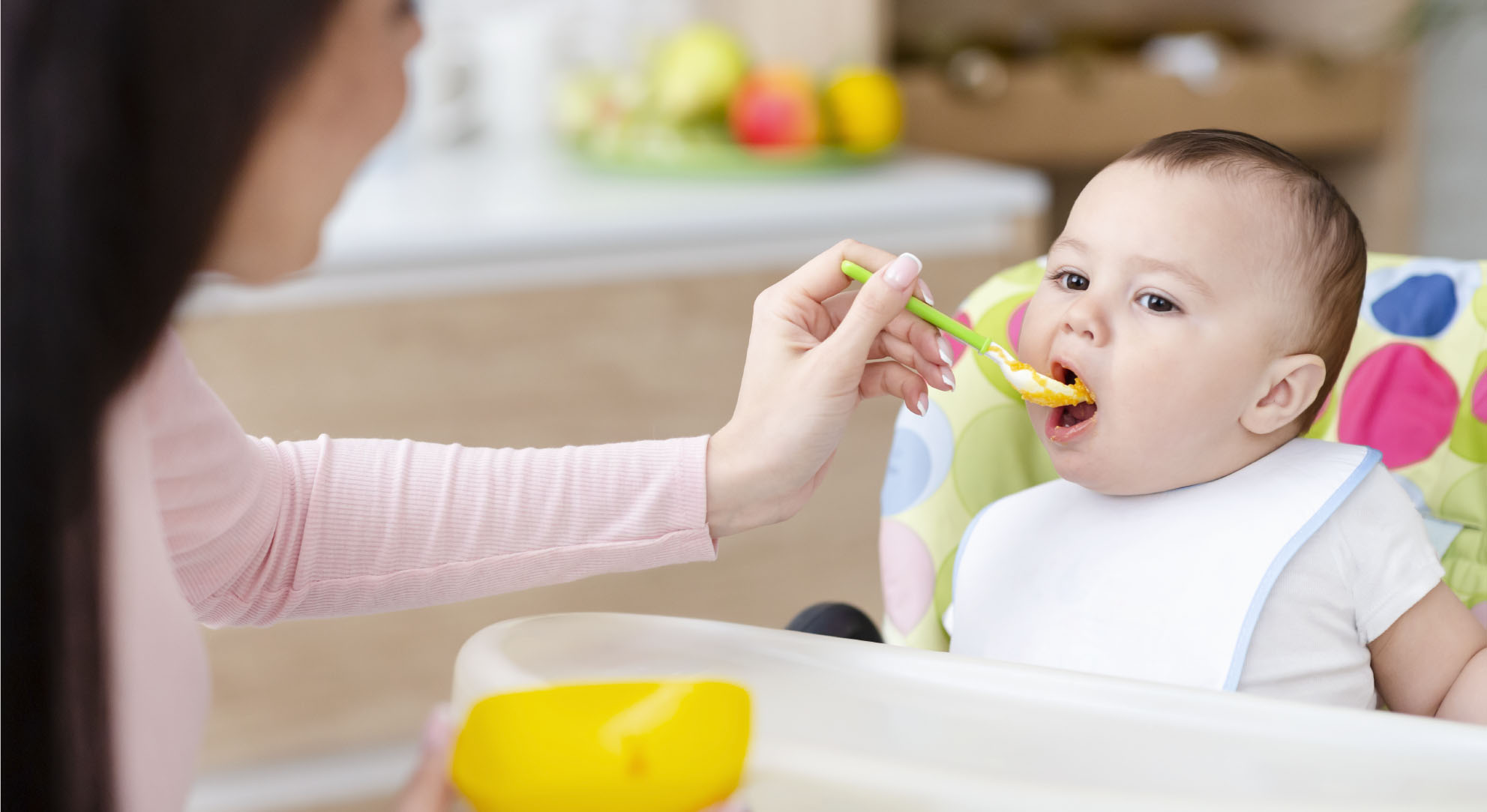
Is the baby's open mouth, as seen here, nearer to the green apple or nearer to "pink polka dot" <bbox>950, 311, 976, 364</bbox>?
"pink polka dot" <bbox>950, 311, 976, 364</bbox>

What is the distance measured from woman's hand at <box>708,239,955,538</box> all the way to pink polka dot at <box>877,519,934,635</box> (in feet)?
0.67

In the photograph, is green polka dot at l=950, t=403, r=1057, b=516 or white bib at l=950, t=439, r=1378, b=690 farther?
green polka dot at l=950, t=403, r=1057, b=516

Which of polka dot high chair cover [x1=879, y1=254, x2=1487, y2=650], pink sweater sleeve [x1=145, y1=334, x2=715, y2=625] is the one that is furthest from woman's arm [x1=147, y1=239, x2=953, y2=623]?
polka dot high chair cover [x1=879, y1=254, x2=1487, y2=650]

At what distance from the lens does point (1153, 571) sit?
85 centimetres

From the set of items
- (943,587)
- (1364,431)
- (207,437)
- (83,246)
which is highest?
(83,246)

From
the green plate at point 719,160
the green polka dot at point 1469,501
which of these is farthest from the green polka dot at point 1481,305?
the green plate at point 719,160

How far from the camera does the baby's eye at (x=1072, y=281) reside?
2.81 ft

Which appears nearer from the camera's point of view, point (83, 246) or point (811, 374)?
point (83, 246)

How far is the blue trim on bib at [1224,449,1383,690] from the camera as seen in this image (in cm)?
79

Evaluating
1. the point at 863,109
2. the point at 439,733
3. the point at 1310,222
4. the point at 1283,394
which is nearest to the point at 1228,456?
the point at 1283,394

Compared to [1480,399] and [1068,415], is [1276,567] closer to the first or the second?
[1068,415]

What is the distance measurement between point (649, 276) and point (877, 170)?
41 centimetres

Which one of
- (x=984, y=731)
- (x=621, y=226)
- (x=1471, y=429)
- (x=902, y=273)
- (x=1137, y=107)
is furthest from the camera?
(x=1137, y=107)

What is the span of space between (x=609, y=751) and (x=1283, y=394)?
1.69ft
